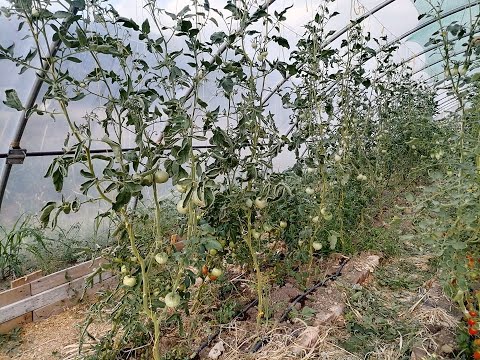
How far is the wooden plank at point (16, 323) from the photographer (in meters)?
2.07

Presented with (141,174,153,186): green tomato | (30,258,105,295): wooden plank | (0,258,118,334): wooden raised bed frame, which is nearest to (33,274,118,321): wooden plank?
(0,258,118,334): wooden raised bed frame

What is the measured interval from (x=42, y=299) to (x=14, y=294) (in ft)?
0.52

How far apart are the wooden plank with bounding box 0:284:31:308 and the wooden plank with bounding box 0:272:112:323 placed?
67 millimetres

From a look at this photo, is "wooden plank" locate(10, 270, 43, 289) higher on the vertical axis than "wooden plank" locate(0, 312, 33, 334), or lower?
higher

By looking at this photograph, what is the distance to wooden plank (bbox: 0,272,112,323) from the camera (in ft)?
6.84

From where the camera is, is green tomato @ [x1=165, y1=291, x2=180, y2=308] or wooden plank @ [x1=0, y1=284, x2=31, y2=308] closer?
green tomato @ [x1=165, y1=291, x2=180, y2=308]

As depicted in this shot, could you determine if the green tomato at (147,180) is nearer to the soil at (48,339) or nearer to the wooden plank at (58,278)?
the soil at (48,339)

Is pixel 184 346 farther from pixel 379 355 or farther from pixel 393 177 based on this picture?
pixel 393 177

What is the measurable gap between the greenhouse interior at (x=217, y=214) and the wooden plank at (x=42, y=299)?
0.01m

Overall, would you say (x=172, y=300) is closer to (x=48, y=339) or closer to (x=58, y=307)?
(x=48, y=339)

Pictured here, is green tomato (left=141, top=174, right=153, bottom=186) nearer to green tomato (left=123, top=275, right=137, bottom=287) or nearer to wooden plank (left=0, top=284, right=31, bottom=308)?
green tomato (left=123, top=275, right=137, bottom=287)

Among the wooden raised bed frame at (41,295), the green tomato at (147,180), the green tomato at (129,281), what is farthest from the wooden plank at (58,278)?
the green tomato at (147,180)

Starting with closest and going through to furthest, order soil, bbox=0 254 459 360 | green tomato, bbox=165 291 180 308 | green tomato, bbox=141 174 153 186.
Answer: green tomato, bbox=141 174 153 186 < green tomato, bbox=165 291 180 308 < soil, bbox=0 254 459 360

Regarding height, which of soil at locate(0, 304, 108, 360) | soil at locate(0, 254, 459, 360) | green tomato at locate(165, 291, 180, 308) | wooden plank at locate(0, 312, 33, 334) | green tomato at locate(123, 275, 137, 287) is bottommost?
soil at locate(0, 254, 459, 360)
